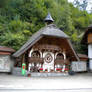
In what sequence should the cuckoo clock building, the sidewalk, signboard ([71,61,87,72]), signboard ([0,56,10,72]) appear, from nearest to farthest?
the sidewalk, the cuckoo clock building, signboard ([0,56,10,72]), signboard ([71,61,87,72])

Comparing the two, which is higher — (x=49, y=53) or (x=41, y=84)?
(x=49, y=53)

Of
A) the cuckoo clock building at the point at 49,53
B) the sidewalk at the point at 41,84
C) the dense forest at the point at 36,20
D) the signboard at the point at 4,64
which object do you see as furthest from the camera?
the dense forest at the point at 36,20

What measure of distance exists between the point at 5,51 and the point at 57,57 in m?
5.81

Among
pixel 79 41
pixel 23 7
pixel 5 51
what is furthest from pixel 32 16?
pixel 5 51

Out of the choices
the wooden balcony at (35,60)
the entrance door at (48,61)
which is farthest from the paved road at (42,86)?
the entrance door at (48,61)

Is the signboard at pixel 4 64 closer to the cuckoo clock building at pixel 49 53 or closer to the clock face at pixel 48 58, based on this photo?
the cuckoo clock building at pixel 49 53

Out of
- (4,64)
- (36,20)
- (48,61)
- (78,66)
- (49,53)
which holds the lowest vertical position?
(78,66)

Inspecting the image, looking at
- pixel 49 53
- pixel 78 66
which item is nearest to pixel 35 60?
pixel 49 53

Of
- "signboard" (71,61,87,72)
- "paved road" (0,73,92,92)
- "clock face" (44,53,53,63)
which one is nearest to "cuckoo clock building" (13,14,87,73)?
"clock face" (44,53,53,63)

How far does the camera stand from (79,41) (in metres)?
23.6

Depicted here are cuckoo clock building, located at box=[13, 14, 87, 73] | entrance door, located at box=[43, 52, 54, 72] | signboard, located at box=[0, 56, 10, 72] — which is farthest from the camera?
entrance door, located at box=[43, 52, 54, 72]

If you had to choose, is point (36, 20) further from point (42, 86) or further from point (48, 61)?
point (42, 86)

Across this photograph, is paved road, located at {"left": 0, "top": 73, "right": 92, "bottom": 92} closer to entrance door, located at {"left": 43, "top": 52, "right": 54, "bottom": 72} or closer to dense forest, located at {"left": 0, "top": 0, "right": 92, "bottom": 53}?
entrance door, located at {"left": 43, "top": 52, "right": 54, "bottom": 72}

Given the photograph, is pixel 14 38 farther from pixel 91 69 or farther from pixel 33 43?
pixel 91 69
